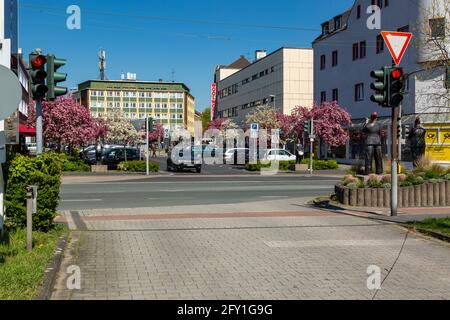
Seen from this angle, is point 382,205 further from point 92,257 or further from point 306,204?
point 92,257

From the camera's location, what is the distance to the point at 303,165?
119 ft

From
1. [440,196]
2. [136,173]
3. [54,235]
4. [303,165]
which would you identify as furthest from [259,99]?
[54,235]

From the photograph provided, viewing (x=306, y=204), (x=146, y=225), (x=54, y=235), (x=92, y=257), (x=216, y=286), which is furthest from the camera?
(x=306, y=204)

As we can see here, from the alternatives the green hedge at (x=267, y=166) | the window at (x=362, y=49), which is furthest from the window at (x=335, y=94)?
the green hedge at (x=267, y=166)

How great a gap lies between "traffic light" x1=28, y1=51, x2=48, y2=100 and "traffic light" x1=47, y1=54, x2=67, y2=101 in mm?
180

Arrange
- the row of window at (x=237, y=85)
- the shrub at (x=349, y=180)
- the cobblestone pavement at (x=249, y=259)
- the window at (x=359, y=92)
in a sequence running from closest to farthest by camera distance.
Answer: the cobblestone pavement at (x=249, y=259), the shrub at (x=349, y=180), the window at (x=359, y=92), the row of window at (x=237, y=85)

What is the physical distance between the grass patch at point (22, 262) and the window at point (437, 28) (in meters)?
9.70

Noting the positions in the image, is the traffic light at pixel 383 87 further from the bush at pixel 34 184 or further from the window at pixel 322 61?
the window at pixel 322 61

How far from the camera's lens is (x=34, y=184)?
9.50 m

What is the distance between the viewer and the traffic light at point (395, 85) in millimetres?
12070

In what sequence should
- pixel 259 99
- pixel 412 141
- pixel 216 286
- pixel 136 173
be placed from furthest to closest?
pixel 259 99
pixel 136 173
pixel 412 141
pixel 216 286

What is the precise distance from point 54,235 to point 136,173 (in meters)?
22.2

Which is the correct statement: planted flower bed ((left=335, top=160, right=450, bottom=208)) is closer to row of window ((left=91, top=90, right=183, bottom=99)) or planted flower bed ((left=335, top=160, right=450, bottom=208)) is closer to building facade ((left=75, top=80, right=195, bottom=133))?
building facade ((left=75, top=80, right=195, bottom=133))
